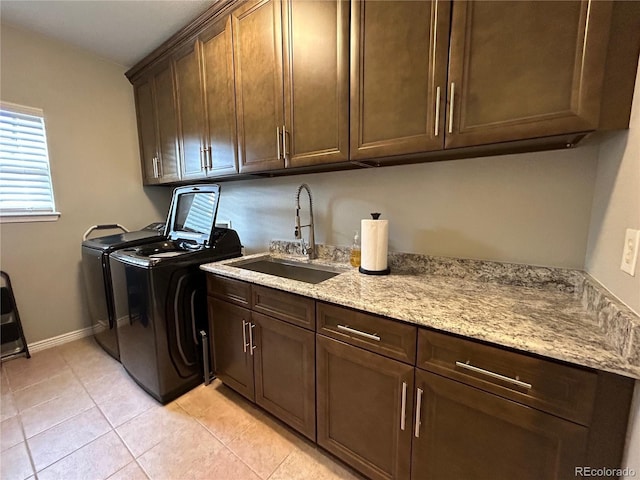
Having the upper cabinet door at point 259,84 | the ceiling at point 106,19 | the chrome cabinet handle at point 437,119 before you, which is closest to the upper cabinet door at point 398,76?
the chrome cabinet handle at point 437,119

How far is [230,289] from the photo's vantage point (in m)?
1.57

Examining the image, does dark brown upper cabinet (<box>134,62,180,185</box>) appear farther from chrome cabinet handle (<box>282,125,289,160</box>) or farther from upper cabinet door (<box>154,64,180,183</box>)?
chrome cabinet handle (<box>282,125,289,160</box>)

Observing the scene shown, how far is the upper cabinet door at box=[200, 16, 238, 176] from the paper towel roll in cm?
100

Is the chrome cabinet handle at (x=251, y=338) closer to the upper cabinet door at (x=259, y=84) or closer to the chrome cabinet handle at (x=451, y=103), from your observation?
the upper cabinet door at (x=259, y=84)

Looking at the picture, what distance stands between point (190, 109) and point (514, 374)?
7.97 ft

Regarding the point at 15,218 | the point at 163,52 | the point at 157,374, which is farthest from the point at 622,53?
the point at 15,218

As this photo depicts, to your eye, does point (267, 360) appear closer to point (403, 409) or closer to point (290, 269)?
point (290, 269)

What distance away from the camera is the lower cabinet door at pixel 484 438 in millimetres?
736

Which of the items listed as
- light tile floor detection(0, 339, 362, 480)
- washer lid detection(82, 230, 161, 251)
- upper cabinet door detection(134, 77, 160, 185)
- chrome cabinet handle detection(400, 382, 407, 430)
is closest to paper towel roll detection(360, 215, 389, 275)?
chrome cabinet handle detection(400, 382, 407, 430)

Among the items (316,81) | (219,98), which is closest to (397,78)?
(316,81)

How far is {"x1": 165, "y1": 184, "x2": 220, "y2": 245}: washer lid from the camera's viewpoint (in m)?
1.90

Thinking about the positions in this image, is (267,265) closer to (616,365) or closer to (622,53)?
(616,365)

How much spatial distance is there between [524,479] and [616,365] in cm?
45

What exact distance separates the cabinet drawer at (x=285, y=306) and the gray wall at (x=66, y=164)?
213 centimetres
